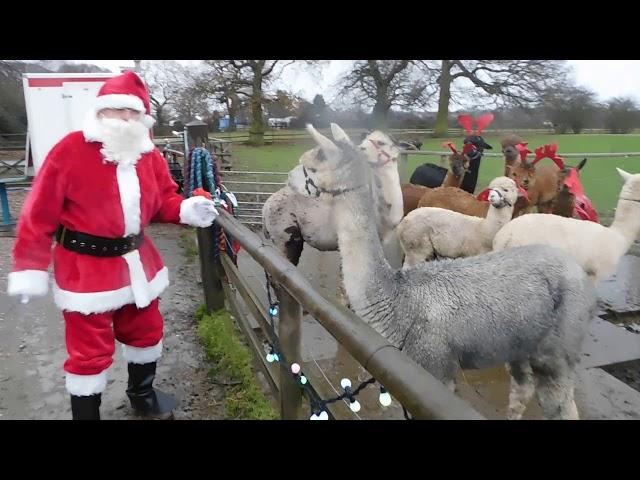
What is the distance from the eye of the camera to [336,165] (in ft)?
8.02

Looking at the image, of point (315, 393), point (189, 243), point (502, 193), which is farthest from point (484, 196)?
point (189, 243)

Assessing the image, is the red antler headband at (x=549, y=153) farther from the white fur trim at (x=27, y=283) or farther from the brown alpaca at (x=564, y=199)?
the white fur trim at (x=27, y=283)

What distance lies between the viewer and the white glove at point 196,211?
2528 mm

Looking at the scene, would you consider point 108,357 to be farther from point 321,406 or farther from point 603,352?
point 603,352

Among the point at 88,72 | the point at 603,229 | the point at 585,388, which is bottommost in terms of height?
the point at 585,388

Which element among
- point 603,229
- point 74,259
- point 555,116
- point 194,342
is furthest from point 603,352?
point 74,259

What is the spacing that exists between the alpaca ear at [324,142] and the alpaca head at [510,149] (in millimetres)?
3362

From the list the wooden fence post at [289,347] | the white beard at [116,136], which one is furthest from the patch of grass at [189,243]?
the wooden fence post at [289,347]

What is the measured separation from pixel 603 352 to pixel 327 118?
9.89 ft

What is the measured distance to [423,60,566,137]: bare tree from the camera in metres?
3.74

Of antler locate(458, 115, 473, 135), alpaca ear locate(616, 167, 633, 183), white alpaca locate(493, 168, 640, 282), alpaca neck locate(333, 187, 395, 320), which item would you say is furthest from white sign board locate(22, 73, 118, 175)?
alpaca ear locate(616, 167, 633, 183)

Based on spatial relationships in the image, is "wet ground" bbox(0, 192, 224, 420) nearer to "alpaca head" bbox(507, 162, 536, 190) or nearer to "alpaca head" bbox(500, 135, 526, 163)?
"alpaca head" bbox(507, 162, 536, 190)

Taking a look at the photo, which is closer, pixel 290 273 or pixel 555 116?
pixel 290 273

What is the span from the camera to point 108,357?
2.22m
